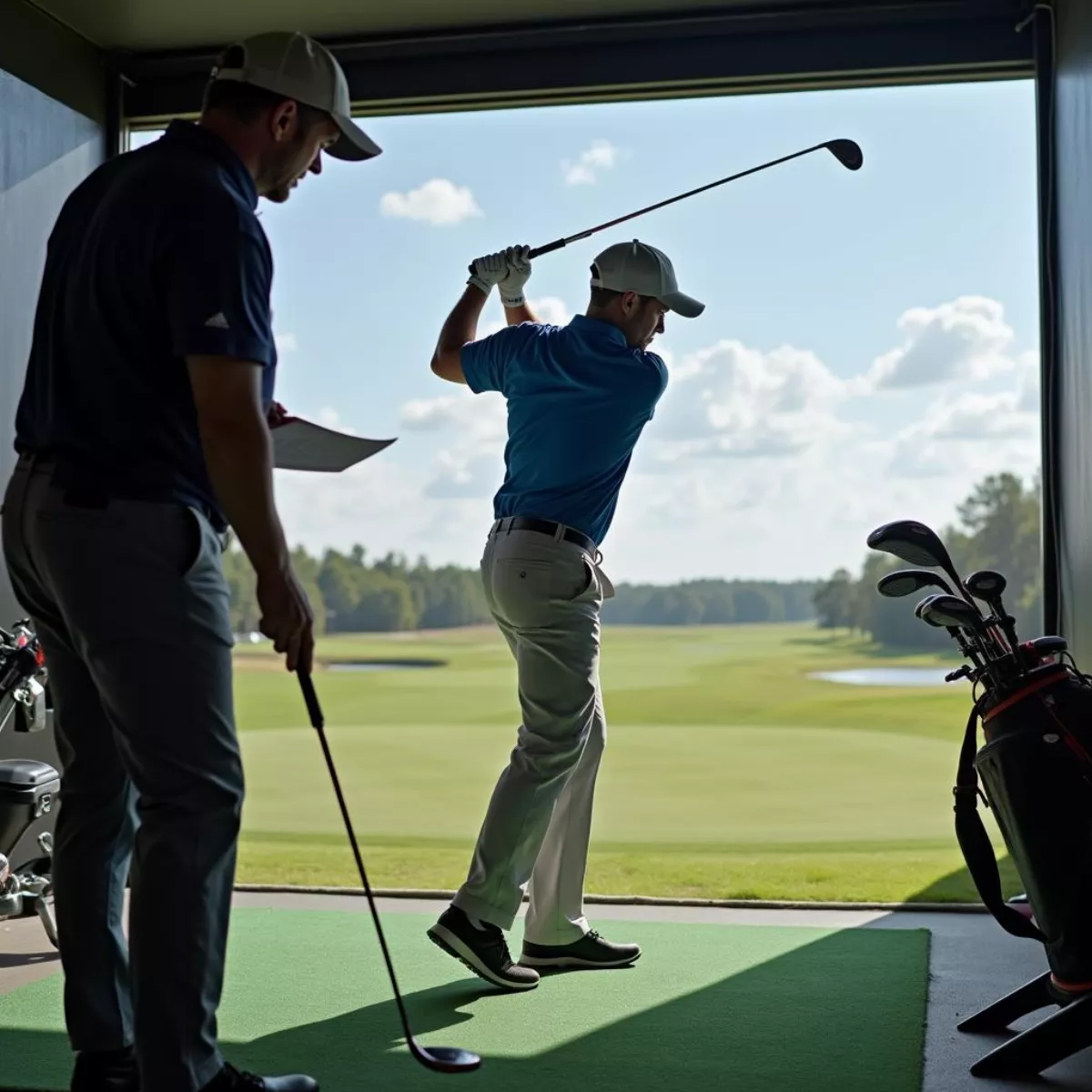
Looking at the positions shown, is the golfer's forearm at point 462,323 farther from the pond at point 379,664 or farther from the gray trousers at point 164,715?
the pond at point 379,664

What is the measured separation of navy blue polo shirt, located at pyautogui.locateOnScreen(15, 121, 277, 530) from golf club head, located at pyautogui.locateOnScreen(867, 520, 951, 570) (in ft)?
3.44

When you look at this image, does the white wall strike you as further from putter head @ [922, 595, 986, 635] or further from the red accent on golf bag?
the red accent on golf bag

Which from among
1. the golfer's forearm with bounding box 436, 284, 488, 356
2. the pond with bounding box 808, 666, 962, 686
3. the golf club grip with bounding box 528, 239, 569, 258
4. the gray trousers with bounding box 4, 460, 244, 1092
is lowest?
the pond with bounding box 808, 666, 962, 686

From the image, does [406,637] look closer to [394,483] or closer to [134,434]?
[394,483]

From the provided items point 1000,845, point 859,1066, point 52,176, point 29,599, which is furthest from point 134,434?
point 1000,845

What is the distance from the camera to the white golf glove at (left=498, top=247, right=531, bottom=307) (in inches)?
115

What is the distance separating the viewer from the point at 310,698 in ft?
5.74

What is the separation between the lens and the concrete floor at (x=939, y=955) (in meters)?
2.14

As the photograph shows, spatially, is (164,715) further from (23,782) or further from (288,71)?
(23,782)

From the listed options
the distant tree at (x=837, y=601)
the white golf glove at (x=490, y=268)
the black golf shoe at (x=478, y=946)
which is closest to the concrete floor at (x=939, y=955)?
the black golf shoe at (x=478, y=946)

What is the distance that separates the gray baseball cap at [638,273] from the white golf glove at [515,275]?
156mm

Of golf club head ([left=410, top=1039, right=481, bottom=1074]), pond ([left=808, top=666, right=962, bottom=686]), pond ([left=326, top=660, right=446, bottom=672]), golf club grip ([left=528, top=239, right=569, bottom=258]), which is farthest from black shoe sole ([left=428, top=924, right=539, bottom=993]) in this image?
pond ([left=326, top=660, right=446, bottom=672])

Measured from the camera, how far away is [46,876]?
3.20 meters

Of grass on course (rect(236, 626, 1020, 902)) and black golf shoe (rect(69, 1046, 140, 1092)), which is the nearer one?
black golf shoe (rect(69, 1046, 140, 1092))
